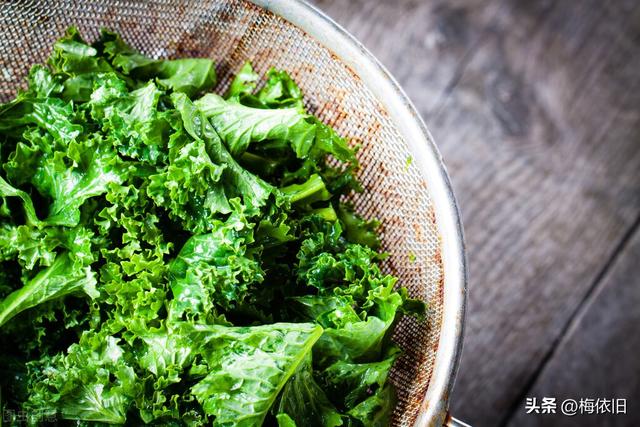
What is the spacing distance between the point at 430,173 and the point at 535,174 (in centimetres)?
113

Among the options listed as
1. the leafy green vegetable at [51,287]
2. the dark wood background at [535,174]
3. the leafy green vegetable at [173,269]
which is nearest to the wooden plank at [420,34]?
the dark wood background at [535,174]

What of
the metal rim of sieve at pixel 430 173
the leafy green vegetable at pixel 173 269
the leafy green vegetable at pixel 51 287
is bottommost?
the leafy green vegetable at pixel 51 287

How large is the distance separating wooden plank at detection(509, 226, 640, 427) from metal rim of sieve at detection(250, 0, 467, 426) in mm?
1148

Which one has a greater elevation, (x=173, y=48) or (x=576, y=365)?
(x=173, y=48)

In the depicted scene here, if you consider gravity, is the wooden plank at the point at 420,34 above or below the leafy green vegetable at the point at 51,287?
above

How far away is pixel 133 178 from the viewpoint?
4.86ft

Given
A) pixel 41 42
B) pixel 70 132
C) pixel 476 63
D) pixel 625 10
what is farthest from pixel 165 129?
pixel 625 10

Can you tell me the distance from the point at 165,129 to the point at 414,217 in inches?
24.2

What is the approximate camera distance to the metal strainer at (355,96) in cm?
157

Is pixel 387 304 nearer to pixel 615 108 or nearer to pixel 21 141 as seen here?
pixel 21 141

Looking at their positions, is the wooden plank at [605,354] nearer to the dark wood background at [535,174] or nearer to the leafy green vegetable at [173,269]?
the dark wood background at [535,174]

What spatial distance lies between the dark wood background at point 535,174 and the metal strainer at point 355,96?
834 millimetres

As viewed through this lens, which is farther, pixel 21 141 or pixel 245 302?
pixel 21 141

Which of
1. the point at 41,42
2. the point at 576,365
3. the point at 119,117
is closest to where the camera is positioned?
the point at 119,117
